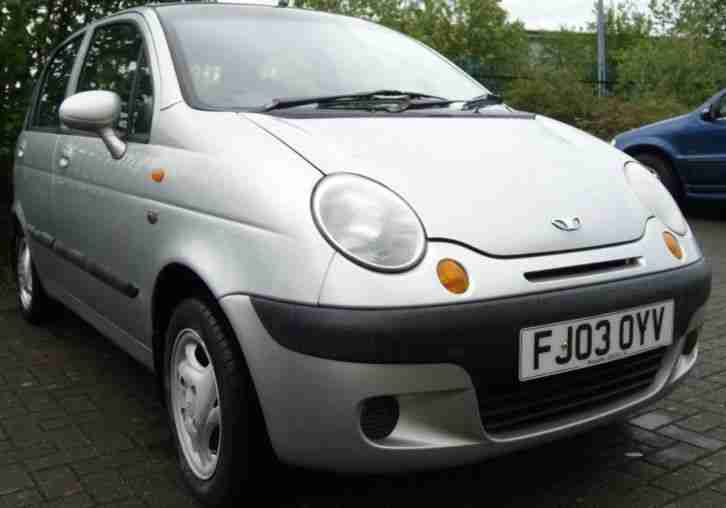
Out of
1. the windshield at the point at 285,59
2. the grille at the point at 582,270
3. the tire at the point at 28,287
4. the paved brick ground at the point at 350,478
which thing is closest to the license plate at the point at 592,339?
the grille at the point at 582,270

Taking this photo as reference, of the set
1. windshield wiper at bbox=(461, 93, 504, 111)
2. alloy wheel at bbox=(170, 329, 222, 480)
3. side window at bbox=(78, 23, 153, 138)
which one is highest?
side window at bbox=(78, 23, 153, 138)

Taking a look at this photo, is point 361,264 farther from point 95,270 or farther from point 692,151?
point 692,151

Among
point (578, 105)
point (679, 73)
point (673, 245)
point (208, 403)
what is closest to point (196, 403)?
point (208, 403)

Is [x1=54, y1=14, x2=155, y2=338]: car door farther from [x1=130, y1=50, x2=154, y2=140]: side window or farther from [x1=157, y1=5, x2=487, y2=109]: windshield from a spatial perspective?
[x1=157, y1=5, x2=487, y2=109]: windshield

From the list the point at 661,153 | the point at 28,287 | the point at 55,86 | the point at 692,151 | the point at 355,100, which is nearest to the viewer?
the point at 355,100

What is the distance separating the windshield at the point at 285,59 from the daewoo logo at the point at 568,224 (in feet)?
3.46

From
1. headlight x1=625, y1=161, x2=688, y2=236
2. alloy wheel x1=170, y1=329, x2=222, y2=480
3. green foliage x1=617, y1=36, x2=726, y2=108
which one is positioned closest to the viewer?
alloy wheel x1=170, y1=329, x2=222, y2=480

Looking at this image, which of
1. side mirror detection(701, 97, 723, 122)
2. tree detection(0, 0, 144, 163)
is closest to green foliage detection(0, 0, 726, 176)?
tree detection(0, 0, 144, 163)

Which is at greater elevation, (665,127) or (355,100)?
(355,100)

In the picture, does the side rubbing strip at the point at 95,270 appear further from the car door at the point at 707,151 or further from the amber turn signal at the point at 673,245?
the car door at the point at 707,151

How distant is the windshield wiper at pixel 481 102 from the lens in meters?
3.19

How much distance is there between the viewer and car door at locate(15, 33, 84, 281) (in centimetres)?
404

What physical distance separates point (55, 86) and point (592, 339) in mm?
3346

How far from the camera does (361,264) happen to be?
6.89ft
